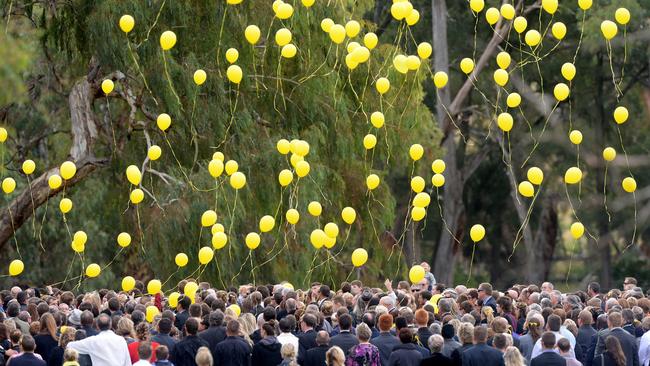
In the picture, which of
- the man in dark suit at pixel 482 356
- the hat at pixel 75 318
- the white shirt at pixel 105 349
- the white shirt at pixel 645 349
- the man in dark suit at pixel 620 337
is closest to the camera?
the man in dark suit at pixel 482 356

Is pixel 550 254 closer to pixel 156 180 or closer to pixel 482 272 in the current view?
pixel 482 272

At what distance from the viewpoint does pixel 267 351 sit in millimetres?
11625

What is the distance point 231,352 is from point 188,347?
38 centimetres

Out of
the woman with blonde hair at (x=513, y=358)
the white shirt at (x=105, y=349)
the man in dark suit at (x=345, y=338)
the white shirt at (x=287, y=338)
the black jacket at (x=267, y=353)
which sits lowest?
the white shirt at (x=105, y=349)

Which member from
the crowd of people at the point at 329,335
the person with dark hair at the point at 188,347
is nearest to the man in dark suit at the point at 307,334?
the crowd of people at the point at 329,335

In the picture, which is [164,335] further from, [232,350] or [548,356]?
[548,356]

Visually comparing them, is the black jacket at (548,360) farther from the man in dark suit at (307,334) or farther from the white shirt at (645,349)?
the man in dark suit at (307,334)

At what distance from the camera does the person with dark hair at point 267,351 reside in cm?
1162

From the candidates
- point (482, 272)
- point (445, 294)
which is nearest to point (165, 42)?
point (445, 294)

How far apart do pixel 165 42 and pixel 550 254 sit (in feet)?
80.7

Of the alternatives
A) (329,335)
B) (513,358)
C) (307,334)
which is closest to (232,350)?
(307,334)

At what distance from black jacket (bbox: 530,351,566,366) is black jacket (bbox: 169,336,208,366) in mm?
2841

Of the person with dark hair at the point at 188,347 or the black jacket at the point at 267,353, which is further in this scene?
the black jacket at the point at 267,353

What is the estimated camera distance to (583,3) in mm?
15531
